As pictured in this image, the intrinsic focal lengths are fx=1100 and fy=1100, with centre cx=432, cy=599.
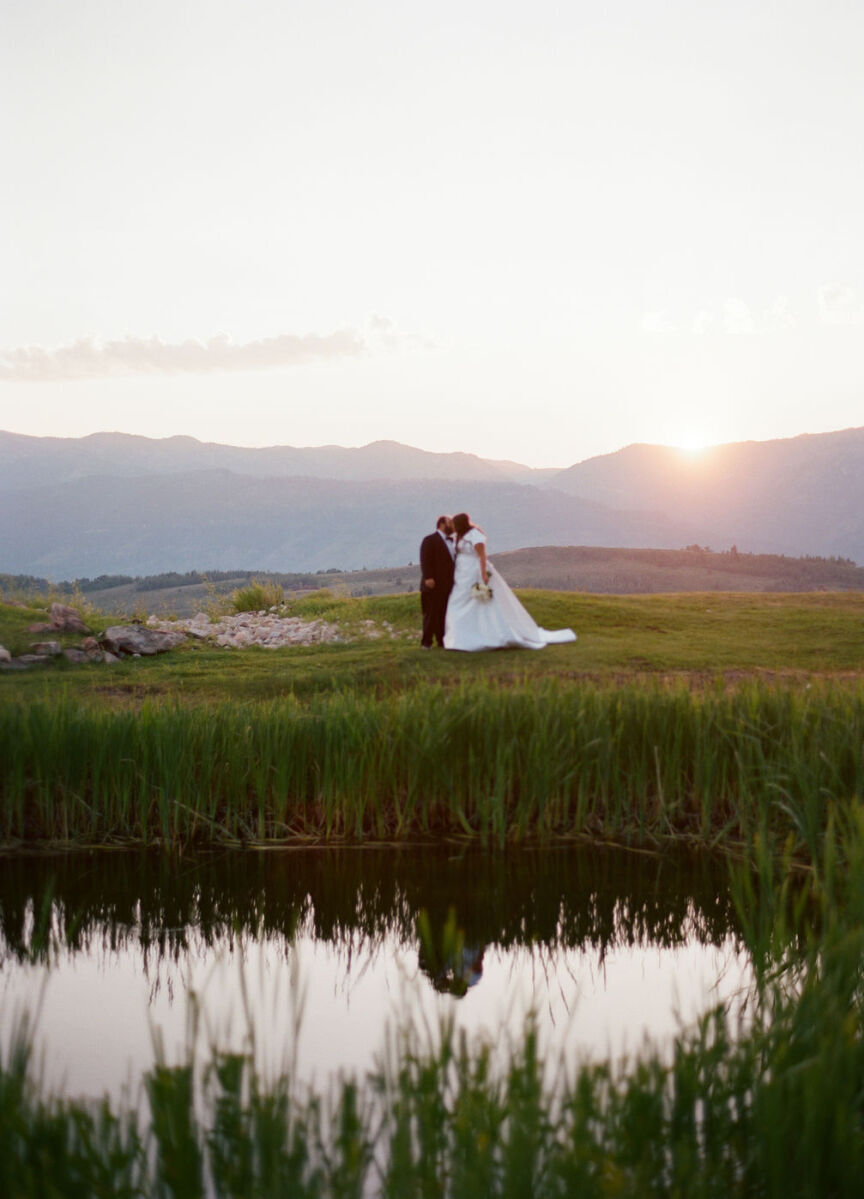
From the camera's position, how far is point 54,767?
561 centimetres

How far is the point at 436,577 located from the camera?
13.8 meters

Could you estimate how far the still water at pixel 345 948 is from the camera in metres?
3.14

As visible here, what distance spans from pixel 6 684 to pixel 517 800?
606 centimetres

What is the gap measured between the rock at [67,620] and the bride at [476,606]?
4560mm

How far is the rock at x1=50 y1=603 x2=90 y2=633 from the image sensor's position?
531 inches

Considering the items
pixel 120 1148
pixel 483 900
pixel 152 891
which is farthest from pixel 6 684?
pixel 120 1148

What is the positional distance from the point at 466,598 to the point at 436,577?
49 centimetres

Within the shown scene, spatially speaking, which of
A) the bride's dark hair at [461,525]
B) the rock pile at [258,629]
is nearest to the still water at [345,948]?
the bride's dark hair at [461,525]

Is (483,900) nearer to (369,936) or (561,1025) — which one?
(369,936)

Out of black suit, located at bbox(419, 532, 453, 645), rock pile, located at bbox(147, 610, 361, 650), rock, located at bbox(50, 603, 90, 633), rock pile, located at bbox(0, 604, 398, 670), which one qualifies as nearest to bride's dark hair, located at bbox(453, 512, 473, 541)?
black suit, located at bbox(419, 532, 453, 645)

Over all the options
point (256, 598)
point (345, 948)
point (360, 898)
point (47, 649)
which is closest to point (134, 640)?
point (47, 649)

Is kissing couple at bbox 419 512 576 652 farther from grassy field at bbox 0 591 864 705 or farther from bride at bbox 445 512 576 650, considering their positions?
grassy field at bbox 0 591 864 705

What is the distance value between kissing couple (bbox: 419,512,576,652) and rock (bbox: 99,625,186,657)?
3.22m

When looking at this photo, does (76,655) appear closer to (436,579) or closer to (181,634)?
(181,634)
